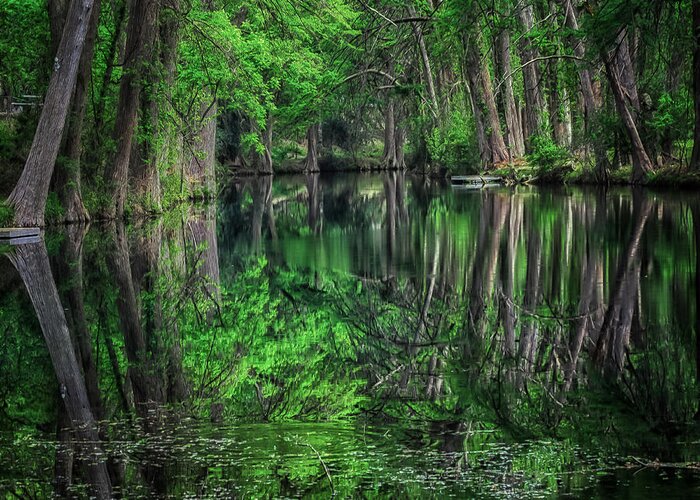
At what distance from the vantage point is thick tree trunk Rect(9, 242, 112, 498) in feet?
17.8

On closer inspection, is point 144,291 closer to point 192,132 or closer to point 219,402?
point 219,402

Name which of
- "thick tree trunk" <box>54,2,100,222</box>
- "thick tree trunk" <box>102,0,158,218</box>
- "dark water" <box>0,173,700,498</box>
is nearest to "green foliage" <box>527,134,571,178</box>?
"thick tree trunk" <box>102,0,158,218</box>

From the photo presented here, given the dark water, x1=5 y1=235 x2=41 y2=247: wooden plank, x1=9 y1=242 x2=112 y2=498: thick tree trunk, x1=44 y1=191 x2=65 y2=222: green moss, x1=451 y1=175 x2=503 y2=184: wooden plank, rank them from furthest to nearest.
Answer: x1=451 y1=175 x2=503 y2=184: wooden plank < x1=44 y1=191 x2=65 y2=222: green moss < x1=5 y1=235 x2=41 y2=247: wooden plank < x1=9 y1=242 x2=112 y2=498: thick tree trunk < the dark water

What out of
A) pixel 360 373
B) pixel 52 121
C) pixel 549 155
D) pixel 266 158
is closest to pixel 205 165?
pixel 549 155

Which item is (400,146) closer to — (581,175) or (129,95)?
(581,175)

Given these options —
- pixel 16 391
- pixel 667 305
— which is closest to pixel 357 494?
pixel 16 391

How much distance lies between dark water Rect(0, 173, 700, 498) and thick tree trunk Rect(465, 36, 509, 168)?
3087 centimetres

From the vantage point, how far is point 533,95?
4825 centimetres

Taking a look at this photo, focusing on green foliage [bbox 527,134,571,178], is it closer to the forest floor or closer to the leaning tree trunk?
the forest floor

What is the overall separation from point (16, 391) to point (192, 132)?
1005 inches

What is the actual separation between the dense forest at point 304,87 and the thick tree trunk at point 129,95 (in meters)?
0.04

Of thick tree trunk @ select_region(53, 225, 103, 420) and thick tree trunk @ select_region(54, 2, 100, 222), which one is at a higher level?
thick tree trunk @ select_region(54, 2, 100, 222)

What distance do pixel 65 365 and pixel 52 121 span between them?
1497cm

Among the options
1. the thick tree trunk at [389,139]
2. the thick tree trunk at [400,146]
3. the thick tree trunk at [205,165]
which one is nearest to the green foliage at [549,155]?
the thick tree trunk at [205,165]
